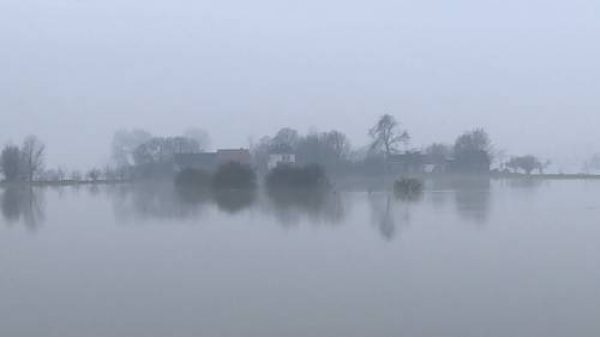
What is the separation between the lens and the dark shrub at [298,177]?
4150 centimetres

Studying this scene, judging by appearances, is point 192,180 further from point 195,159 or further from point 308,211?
point 308,211

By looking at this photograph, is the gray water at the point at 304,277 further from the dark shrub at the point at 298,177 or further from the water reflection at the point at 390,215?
the dark shrub at the point at 298,177

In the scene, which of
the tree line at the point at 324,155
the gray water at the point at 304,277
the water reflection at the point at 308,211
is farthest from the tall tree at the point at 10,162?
the gray water at the point at 304,277

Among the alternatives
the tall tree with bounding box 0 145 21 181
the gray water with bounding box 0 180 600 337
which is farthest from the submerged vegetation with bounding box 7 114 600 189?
the gray water with bounding box 0 180 600 337

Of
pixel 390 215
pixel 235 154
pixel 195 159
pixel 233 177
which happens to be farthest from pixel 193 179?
pixel 390 215

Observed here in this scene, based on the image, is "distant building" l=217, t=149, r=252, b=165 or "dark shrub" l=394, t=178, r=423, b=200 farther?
"distant building" l=217, t=149, r=252, b=165

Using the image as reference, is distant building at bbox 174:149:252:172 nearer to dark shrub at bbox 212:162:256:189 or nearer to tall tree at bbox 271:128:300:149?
tall tree at bbox 271:128:300:149

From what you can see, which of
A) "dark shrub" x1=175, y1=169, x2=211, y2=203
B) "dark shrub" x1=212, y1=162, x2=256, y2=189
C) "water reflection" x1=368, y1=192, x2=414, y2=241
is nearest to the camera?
"water reflection" x1=368, y1=192, x2=414, y2=241

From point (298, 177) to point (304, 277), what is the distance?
3092cm

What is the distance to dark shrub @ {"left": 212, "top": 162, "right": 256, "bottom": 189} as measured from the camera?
4295 centimetres

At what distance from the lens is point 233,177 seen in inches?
1697

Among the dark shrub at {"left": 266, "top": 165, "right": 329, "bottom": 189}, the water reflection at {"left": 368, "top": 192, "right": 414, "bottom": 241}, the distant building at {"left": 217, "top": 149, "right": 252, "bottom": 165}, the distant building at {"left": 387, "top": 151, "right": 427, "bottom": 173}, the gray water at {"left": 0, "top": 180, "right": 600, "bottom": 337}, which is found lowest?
the gray water at {"left": 0, "top": 180, "right": 600, "bottom": 337}

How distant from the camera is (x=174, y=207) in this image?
88.6 feet

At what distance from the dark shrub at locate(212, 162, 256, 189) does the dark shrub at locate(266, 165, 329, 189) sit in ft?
4.71
